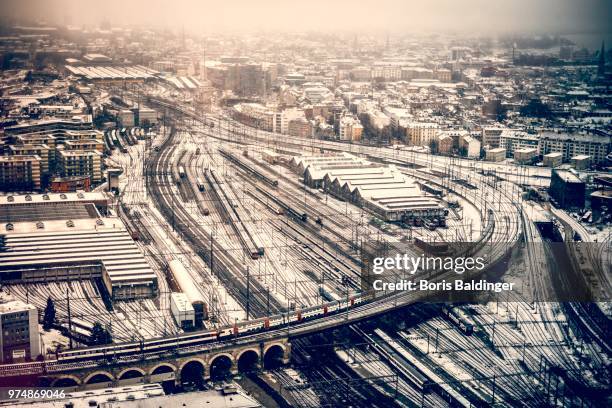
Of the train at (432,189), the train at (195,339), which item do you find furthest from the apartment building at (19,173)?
the train at (195,339)

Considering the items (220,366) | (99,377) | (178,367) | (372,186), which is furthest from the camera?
(372,186)

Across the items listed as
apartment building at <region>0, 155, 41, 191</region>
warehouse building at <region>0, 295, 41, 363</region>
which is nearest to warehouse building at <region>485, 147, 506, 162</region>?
apartment building at <region>0, 155, 41, 191</region>

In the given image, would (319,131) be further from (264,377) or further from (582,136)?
(264,377)

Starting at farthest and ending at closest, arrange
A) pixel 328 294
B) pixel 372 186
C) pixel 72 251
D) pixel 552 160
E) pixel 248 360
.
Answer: pixel 552 160 → pixel 372 186 → pixel 72 251 → pixel 328 294 → pixel 248 360

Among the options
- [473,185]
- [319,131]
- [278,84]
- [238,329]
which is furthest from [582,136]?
[238,329]

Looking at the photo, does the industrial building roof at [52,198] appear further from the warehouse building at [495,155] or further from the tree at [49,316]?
the warehouse building at [495,155]

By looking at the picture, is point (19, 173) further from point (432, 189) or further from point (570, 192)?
point (570, 192)

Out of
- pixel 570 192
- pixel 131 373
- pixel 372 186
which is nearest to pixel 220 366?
pixel 131 373
